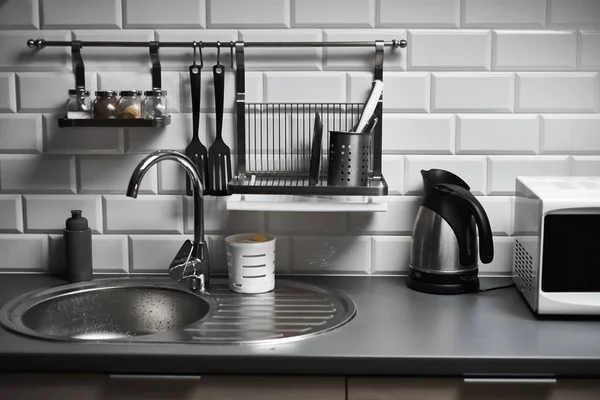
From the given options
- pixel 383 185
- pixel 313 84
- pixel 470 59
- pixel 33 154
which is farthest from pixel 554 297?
pixel 33 154

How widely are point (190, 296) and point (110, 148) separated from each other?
50cm

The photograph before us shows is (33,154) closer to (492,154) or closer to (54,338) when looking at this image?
(54,338)

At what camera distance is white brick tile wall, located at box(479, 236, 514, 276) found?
2.30 meters

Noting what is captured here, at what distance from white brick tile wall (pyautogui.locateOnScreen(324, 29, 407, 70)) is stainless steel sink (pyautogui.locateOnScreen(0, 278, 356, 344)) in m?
0.63

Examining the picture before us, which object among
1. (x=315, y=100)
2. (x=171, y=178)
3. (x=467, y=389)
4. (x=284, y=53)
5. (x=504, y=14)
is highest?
(x=504, y=14)

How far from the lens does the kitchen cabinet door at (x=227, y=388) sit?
172 cm

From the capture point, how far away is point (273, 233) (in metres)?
2.31

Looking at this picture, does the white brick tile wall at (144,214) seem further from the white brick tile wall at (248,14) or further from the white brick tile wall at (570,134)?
the white brick tile wall at (570,134)

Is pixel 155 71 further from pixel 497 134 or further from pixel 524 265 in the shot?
pixel 524 265

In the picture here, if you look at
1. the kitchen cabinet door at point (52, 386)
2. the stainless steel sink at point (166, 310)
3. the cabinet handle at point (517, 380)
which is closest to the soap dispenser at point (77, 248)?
the stainless steel sink at point (166, 310)

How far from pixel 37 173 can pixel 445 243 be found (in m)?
1.16

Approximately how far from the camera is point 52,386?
68.2 inches

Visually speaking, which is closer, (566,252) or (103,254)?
(566,252)

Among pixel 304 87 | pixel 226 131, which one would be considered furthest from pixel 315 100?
pixel 226 131
